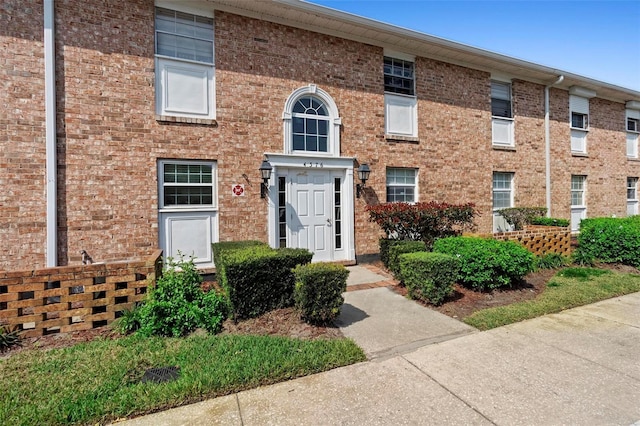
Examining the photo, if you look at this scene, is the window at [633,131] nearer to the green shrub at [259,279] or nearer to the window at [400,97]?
the window at [400,97]

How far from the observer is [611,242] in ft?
25.8

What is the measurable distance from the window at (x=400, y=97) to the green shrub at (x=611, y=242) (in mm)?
5159

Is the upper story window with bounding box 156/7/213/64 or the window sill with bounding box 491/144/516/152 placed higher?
the upper story window with bounding box 156/7/213/64

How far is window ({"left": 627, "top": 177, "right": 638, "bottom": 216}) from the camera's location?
1444cm

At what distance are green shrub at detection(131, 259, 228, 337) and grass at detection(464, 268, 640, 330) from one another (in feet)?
11.6

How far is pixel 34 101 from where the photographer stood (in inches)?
226

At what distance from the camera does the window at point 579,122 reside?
12.5 meters

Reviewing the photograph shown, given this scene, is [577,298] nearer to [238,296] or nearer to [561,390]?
[561,390]

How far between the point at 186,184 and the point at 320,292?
4.30 m

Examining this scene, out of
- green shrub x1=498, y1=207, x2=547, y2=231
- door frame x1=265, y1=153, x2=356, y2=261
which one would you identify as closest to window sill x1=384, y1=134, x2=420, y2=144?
door frame x1=265, y1=153, x2=356, y2=261

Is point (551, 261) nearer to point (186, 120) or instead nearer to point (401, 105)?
point (401, 105)

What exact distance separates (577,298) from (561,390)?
3345 millimetres

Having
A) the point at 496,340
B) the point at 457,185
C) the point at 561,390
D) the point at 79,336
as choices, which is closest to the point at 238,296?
the point at 79,336

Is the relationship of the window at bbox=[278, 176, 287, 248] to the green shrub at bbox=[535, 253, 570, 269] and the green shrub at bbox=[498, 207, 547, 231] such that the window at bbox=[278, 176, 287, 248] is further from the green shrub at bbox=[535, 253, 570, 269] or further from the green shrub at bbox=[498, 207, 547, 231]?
the green shrub at bbox=[498, 207, 547, 231]
